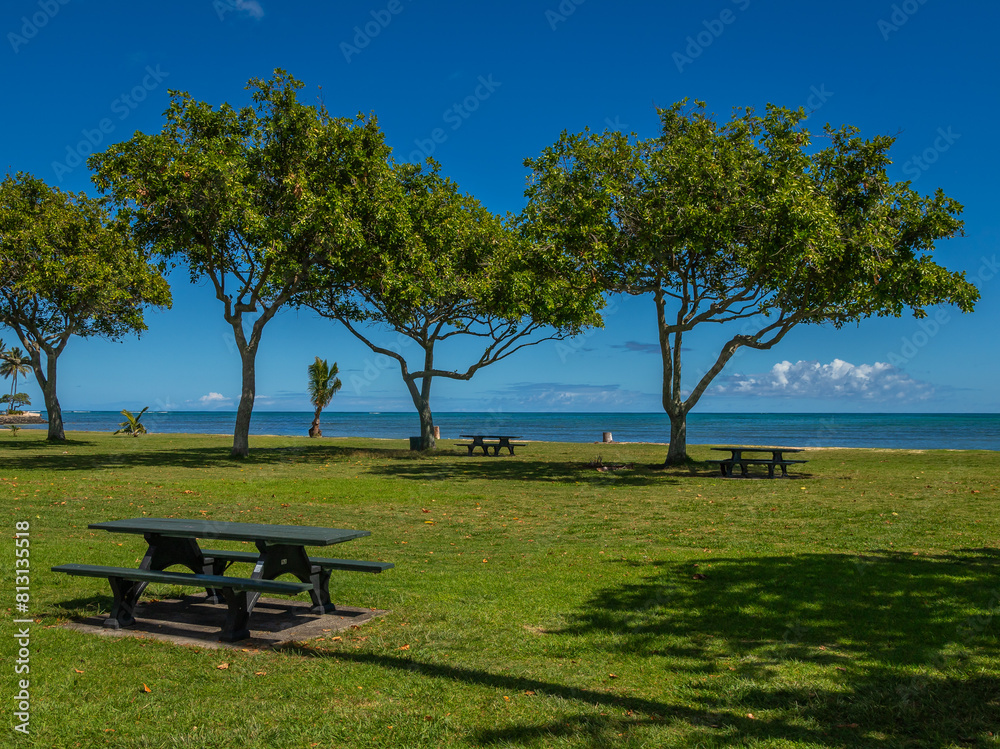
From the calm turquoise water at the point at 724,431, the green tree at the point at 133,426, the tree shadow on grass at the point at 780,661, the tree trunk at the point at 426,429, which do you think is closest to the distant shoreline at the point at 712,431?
the calm turquoise water at the point at 724,431

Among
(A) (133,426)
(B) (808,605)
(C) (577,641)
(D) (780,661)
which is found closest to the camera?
(D) (780,661)

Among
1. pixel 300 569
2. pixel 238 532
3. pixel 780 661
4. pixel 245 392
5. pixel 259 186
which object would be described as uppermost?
pixel 259 186

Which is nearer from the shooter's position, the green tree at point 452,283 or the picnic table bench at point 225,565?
the picnic table bench at point 225,565

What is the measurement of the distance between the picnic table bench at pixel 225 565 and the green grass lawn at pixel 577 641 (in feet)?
1.40

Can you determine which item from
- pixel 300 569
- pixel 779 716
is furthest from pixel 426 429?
pixel 779 716

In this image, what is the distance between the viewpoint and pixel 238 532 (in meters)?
6.20

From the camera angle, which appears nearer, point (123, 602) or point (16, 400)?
point (123, 602)

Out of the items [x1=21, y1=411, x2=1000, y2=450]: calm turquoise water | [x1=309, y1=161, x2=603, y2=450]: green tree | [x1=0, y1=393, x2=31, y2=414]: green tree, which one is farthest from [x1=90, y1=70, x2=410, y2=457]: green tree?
[x1=0, y1=393, x2=31, y2=414]: green tree

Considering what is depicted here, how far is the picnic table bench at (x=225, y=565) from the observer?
18.8 feet

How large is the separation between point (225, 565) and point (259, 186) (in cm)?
1894

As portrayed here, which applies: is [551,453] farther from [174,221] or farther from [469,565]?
[469,565]

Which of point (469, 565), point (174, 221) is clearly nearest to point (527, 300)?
point (174, 221)

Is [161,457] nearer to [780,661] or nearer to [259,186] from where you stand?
[259,186]

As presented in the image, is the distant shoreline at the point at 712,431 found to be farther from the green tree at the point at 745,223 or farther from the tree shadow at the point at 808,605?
the tree shadow at the point at 808,605
